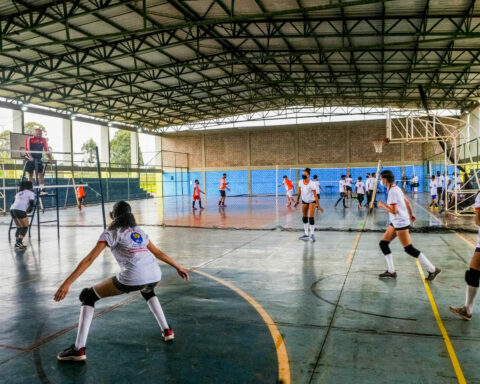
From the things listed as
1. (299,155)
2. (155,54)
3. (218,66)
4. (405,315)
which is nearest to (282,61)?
(218,66)

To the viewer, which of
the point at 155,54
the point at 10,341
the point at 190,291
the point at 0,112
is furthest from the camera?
the point at 0,112

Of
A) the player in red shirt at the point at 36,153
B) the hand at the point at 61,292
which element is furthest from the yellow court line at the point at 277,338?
the player in red shirt at the point at 36,153

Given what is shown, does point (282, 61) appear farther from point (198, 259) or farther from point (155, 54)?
point (198, 259)

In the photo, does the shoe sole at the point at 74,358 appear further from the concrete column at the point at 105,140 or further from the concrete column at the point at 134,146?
the concrete column at the point at 134,146

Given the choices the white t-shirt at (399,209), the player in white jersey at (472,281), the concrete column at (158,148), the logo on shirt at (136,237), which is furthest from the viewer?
the concrete column at (158,148)

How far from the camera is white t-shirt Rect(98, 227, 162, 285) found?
4.01 metres

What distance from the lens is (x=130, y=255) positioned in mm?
4043

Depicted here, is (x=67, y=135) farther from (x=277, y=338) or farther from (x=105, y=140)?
(x=277, y=338)

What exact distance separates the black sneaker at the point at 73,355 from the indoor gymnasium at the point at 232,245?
2 centimetres

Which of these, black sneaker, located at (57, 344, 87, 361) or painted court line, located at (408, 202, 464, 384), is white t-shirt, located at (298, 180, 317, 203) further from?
black sneaker, located at (57, 344, 87, 361)

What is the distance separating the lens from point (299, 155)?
43.8 meters

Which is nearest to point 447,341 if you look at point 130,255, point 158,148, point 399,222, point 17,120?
point 399,222

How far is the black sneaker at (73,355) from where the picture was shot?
3.92 m

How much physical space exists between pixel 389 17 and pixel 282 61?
379 inches
